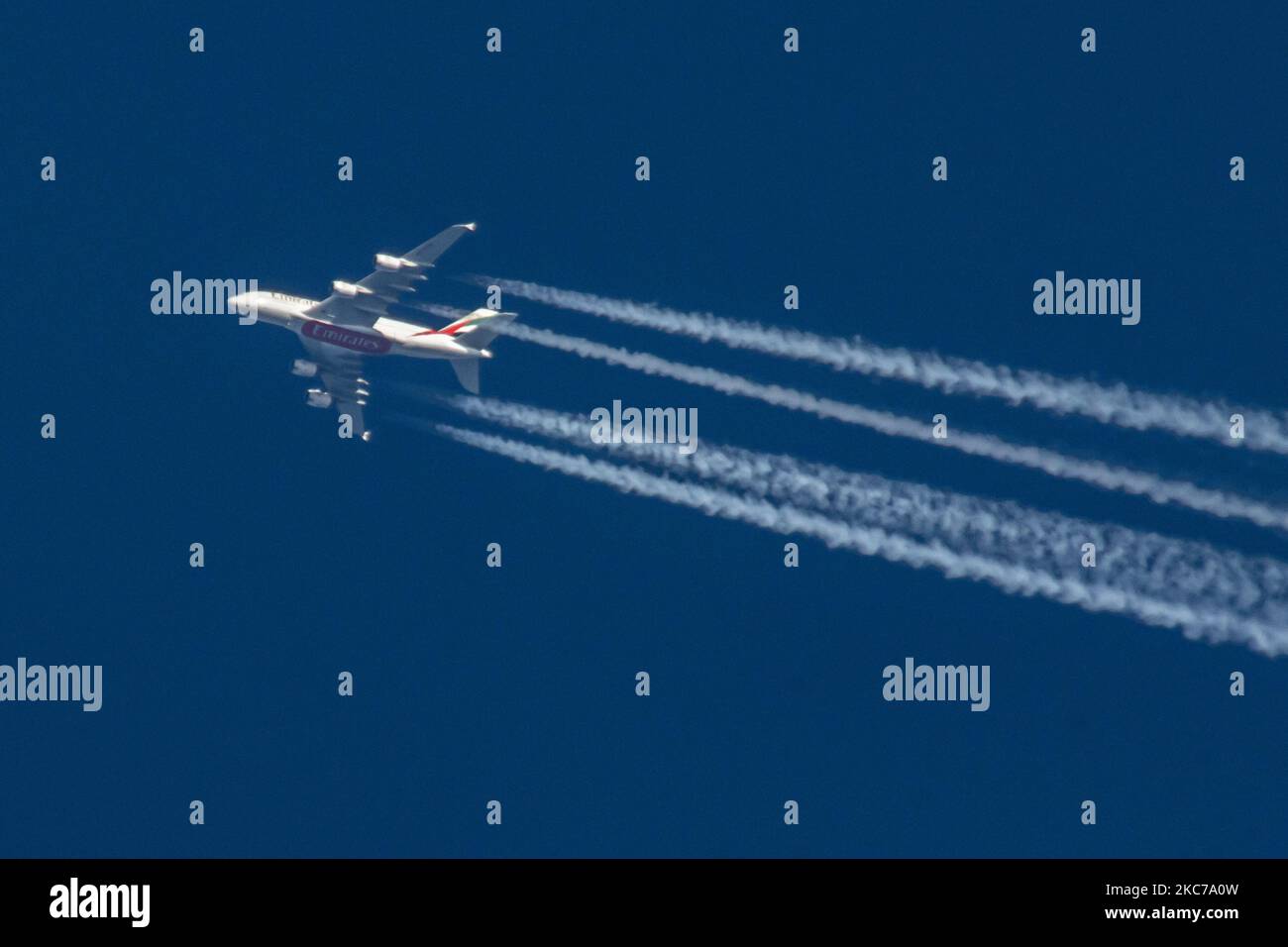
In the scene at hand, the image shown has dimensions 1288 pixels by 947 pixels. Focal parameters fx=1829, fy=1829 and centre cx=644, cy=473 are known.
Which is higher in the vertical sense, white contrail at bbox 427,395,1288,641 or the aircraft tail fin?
the aircraft tail fin

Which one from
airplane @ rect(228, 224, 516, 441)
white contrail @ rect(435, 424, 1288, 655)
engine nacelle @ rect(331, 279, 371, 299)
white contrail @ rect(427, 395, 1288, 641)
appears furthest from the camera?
engine nacelle @ rect(331, 279, 371, 299)

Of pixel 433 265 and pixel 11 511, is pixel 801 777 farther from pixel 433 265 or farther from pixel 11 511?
pixel 11 511

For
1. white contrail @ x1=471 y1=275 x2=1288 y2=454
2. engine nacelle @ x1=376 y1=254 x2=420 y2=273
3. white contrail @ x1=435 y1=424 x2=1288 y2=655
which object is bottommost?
white contrail @ x1=435 y1=424 x2=1288 y2=655

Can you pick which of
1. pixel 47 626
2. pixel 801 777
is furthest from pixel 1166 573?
pixel 47 626

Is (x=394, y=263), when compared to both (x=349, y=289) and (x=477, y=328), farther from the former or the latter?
(x=477, y=328)

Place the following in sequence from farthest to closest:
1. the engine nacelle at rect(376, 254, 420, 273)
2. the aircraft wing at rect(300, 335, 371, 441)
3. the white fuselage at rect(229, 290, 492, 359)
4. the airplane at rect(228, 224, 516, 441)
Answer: the aircraft wing at rect(300, 335, 371, 441) → the white fuselage at rect(229, 290, 492, 359) → the airplane at rect(228, 224, 516, 441) → the engine nacelle at rect(376, 254, 420, 273)

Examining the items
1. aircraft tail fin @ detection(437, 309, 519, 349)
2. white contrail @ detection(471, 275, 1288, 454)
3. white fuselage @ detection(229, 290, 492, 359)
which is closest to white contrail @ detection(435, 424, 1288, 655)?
white fuselage @ detection(229, 290, 492, 359)

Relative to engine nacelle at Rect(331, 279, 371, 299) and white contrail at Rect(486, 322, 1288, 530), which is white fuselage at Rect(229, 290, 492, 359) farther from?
white contrail at Rect(486, 322, 1288, 530)

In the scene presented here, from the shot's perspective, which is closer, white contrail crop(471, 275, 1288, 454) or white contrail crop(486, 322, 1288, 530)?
white contrail crop(486, 322, 1288, 530)
